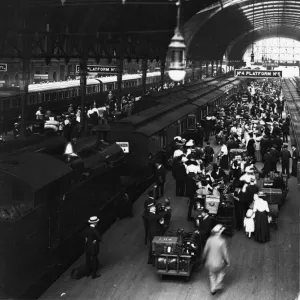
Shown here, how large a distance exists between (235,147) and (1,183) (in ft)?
49.2

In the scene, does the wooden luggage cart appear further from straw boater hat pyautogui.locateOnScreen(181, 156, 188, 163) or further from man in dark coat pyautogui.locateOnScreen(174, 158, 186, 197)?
straw boater hat pyautogui.locateOnScreen(181, 156, 188, 163)

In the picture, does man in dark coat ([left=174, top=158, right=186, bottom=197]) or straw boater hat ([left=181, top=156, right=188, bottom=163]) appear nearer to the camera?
man in dark coat ([left=174, top=158, right=186, bottom=197])

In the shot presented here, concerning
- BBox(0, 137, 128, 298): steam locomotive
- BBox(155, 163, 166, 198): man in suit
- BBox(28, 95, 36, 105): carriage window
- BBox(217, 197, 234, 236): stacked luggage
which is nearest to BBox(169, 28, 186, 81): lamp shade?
BBox(0, 137, 128, 298): steam locomotive

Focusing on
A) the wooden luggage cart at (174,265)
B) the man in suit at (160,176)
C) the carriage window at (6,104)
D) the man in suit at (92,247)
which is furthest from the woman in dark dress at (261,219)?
the carriage window at (6,104)

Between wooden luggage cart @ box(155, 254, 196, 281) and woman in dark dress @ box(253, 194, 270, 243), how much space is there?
3.25 meters

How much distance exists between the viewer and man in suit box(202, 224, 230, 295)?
33.9ft

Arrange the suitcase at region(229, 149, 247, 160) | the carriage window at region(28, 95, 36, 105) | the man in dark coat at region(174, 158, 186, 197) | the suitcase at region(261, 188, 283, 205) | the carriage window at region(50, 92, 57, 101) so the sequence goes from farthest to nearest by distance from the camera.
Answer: the carriage window at region(50, 92, 57, 101) → the carriage window at region(28, 95, 36, 105) → the suitcase at region(229, 149, 247, 160) → the man in dark coat at region(174, 158, 186, 197) → the suitcase at region(261, 188, 283, 205)

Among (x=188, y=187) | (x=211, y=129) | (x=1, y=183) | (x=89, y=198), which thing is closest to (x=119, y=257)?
(x=89, y=198)

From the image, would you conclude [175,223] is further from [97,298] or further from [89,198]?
[97,298]

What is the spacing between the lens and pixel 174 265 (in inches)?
442

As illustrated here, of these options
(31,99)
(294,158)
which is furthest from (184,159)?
(31,99)

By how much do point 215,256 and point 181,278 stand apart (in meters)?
1.44

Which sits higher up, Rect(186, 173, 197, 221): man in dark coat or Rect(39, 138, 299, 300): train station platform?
Rect(186, 173, 197, 221): man in dark coat

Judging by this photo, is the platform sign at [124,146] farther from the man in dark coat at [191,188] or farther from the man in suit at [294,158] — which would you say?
the man in suit at [294,158]
